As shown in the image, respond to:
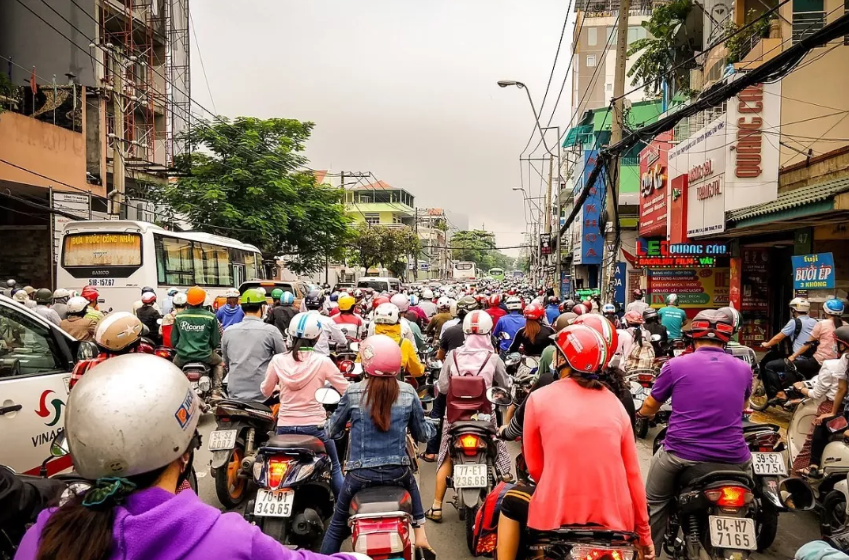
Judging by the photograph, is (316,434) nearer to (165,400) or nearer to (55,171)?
(165,400)

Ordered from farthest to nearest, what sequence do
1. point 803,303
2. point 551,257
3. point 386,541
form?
1. point 551,257
2. point 803,303
3. point 386,541

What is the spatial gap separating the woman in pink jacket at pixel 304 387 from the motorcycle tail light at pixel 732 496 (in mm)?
2563

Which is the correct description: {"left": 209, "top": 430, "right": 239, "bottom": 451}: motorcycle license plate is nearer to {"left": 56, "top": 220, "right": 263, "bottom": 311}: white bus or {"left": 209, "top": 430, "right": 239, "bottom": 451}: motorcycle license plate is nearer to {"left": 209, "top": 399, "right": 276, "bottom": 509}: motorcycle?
{"left": 209, "top": 399, "right": 276, "bottom": 509}: motorcycle

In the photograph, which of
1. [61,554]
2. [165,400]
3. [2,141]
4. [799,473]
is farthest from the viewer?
[2,141]

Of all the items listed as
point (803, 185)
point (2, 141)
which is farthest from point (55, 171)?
point (803, 185)

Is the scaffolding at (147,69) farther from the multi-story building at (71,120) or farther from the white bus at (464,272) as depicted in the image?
the white bus at (464,272)

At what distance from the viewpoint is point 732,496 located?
367 cm

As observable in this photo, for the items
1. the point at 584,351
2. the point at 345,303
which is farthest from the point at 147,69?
the point at 584,351

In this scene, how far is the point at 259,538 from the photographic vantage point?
5.33 ft

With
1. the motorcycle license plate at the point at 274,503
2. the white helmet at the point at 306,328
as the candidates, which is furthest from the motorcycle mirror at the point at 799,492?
the white helmet at the point at 306,328

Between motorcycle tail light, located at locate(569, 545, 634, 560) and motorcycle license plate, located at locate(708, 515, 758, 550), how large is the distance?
120cm

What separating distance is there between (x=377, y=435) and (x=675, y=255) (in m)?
16.5

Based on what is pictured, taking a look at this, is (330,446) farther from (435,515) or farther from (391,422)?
(435,515)

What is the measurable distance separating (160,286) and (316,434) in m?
13.4
